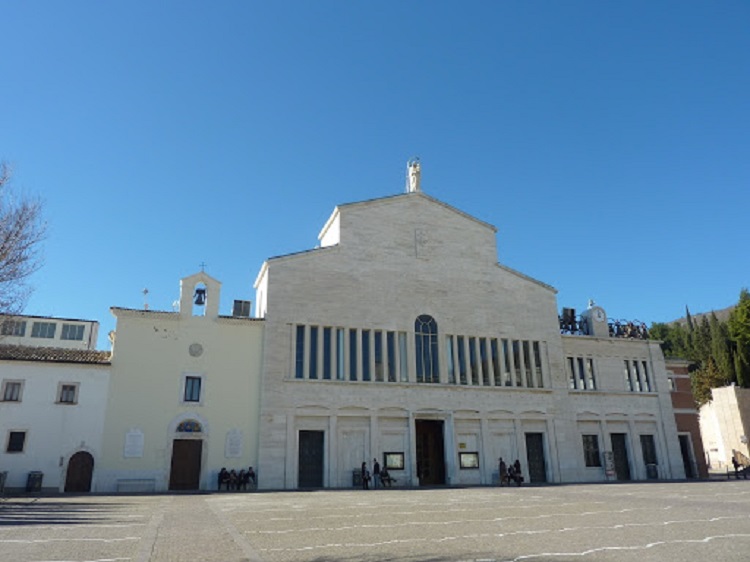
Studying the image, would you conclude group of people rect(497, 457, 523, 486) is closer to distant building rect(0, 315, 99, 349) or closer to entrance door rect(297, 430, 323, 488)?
entrance door rect(297, 430, 323, 488)

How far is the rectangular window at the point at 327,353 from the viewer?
108 ft

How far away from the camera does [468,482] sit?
3334 centimetres

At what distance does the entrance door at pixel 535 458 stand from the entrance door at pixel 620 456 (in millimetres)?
5762

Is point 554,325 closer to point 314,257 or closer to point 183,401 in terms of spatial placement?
point 314,257

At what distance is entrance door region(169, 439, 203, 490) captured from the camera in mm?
28922

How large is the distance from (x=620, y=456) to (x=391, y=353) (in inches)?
716

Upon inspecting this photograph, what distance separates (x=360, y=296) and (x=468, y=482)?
1308cm

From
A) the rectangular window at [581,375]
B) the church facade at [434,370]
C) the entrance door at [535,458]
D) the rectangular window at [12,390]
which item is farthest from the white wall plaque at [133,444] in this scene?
the rectangular window at [581,375]

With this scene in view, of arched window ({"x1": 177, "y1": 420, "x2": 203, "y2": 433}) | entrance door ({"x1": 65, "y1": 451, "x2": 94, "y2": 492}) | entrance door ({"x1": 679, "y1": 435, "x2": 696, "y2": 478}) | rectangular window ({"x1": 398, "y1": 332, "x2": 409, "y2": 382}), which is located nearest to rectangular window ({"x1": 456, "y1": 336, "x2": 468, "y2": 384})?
rectangular window ({"x1": 398, "y1": 332, "x2": 409, "y2": 382})

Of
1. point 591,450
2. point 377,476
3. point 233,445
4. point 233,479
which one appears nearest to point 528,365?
point 591,450

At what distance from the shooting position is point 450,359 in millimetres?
35750

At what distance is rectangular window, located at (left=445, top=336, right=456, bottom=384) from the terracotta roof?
65.3 feet

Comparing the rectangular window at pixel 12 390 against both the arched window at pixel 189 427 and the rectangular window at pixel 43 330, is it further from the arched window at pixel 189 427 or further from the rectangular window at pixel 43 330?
the rectangular window at pixel 43 330

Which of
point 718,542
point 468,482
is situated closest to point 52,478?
point 468,482
